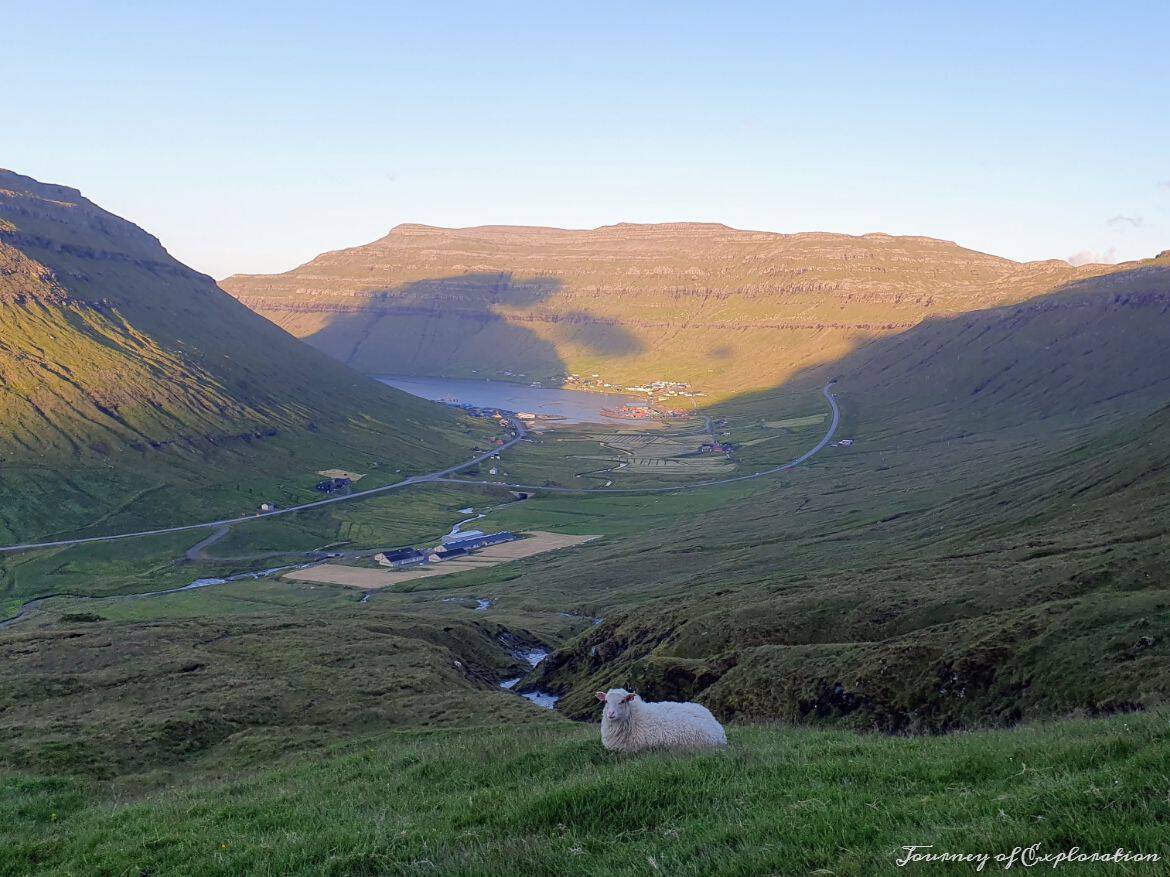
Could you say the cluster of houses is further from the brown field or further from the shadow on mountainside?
the shadow on mountainside

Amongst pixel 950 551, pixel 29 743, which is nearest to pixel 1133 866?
pixel 29 743

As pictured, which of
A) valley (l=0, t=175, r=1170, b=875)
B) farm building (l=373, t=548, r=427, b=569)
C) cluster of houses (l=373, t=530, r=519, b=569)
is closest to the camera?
valley (l=0, t=175, r=1170, b=875)

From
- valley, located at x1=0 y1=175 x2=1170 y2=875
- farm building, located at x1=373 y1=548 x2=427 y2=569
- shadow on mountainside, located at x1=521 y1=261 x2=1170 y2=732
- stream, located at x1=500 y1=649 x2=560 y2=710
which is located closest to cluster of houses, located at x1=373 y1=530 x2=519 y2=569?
farm building, located at x1=373 y1=548 x2=427 y2=569

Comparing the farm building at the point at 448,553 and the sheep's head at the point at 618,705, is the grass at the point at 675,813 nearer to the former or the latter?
the sheep's head at the point at 618,705

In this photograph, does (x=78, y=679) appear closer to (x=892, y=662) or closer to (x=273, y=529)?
(x=892, y=662)

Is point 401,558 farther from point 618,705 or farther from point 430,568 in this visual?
point 618,705

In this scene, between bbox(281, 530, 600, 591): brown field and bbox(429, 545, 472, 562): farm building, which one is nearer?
bbox(281, 530, 600, 591): brown field
